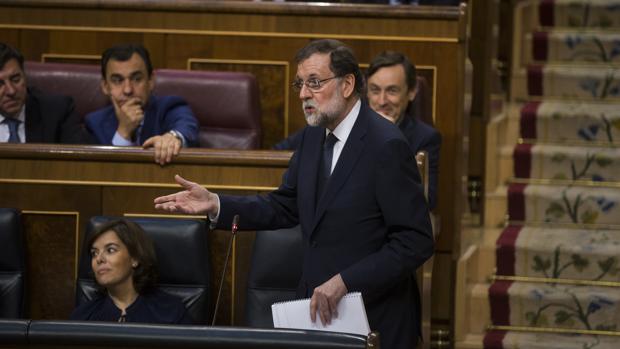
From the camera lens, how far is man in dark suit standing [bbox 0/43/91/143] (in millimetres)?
2617

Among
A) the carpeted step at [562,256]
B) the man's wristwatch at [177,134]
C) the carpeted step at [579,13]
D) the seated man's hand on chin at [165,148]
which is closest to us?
the seated man's hand on chin at [165,148]

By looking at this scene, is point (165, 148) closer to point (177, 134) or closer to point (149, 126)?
point (177, 134)

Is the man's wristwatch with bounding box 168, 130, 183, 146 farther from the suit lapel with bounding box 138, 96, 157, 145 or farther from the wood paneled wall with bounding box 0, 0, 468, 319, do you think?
the wood paneled wall with bounding box 0, 0, 468, 319

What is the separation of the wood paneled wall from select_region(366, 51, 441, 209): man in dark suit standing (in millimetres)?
260

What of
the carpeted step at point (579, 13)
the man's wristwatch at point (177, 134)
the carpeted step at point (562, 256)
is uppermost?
the carpeted step at point (579, 13)

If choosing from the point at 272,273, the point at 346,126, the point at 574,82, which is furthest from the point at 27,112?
the point at 574,82

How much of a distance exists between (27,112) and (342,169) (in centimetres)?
110

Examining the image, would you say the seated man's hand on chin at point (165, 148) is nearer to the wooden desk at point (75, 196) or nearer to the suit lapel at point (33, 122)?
the wooden desk at point (75, 196)

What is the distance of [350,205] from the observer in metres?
1.79

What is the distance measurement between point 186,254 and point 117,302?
0.49 feet

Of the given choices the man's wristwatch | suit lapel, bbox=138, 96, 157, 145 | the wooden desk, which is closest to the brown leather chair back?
suit lapel, bbox=138, 96, 157, 145

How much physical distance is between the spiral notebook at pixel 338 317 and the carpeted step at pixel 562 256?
1283 millimetres

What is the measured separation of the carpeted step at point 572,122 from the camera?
3.26 meters

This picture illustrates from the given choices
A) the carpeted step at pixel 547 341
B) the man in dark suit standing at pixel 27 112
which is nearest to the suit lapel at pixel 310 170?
the man in dark suit standing at pixel 27 112
